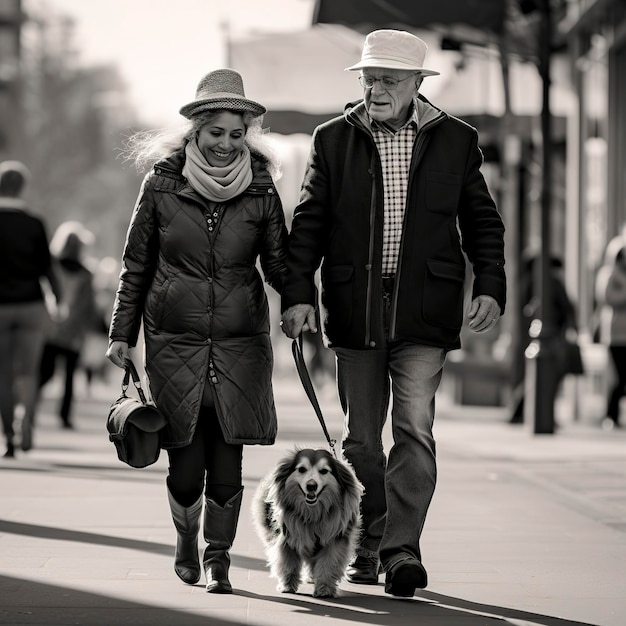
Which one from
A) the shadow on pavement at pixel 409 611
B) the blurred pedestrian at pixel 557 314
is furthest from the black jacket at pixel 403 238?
the blurred pedestrian at pixel 557 314

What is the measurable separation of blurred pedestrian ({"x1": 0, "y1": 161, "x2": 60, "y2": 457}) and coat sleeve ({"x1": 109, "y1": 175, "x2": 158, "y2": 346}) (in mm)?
5144

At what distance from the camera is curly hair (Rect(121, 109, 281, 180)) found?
6.16 meters

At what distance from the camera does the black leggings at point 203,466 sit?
20.0 ft

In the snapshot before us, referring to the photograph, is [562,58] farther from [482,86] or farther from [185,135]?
[185,135]

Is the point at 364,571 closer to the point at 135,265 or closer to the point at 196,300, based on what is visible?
the point at 196,300

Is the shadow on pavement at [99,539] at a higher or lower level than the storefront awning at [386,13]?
lower

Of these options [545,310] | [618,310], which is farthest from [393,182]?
[618,310]

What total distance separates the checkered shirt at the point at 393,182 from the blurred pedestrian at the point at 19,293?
213 inches

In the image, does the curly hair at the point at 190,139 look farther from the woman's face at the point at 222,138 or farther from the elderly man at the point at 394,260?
the elderly man at the point at 394,260

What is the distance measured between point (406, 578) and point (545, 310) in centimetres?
862

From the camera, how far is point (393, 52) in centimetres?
614

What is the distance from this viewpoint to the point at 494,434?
47.5 ft

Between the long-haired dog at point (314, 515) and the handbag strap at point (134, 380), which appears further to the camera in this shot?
the handbag strap at point (134, 380)

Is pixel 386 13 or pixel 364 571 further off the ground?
pixel 386 13
